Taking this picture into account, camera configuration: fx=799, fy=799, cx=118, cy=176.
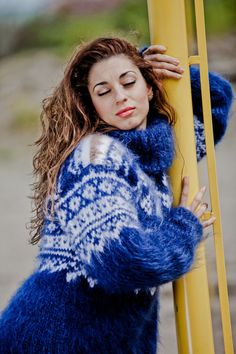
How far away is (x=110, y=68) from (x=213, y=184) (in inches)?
13.0

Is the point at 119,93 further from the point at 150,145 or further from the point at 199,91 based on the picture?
the point at 199,91

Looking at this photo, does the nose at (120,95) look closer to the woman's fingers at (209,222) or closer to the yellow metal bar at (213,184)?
the yellow metal bar at (213,184)

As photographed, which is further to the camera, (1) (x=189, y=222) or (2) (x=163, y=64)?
(2) (x=163, y=64)

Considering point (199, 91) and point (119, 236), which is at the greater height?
point (199, 91)

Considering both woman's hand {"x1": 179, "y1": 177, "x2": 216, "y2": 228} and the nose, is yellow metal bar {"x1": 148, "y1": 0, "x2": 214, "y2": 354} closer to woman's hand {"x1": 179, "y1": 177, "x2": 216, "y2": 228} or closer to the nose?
woman's hand {"x1": 179, "y1": 177, "x2": 216, "y2": 228}

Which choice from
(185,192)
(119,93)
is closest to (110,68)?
(119,93)

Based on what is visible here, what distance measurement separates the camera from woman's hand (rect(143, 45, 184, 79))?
167 cm

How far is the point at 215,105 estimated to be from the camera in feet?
6.23

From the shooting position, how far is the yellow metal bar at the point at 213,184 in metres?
1.69

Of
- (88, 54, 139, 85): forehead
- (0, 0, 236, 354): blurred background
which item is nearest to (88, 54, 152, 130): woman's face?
(88, 54, 139, 85): forehead

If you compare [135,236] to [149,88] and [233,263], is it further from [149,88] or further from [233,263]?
[233,263]

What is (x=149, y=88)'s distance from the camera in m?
1.69

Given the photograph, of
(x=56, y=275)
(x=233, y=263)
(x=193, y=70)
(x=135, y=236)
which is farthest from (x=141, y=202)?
(x=233, y=263)

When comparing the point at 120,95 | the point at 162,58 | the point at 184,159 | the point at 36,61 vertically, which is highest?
the point at 36,61
